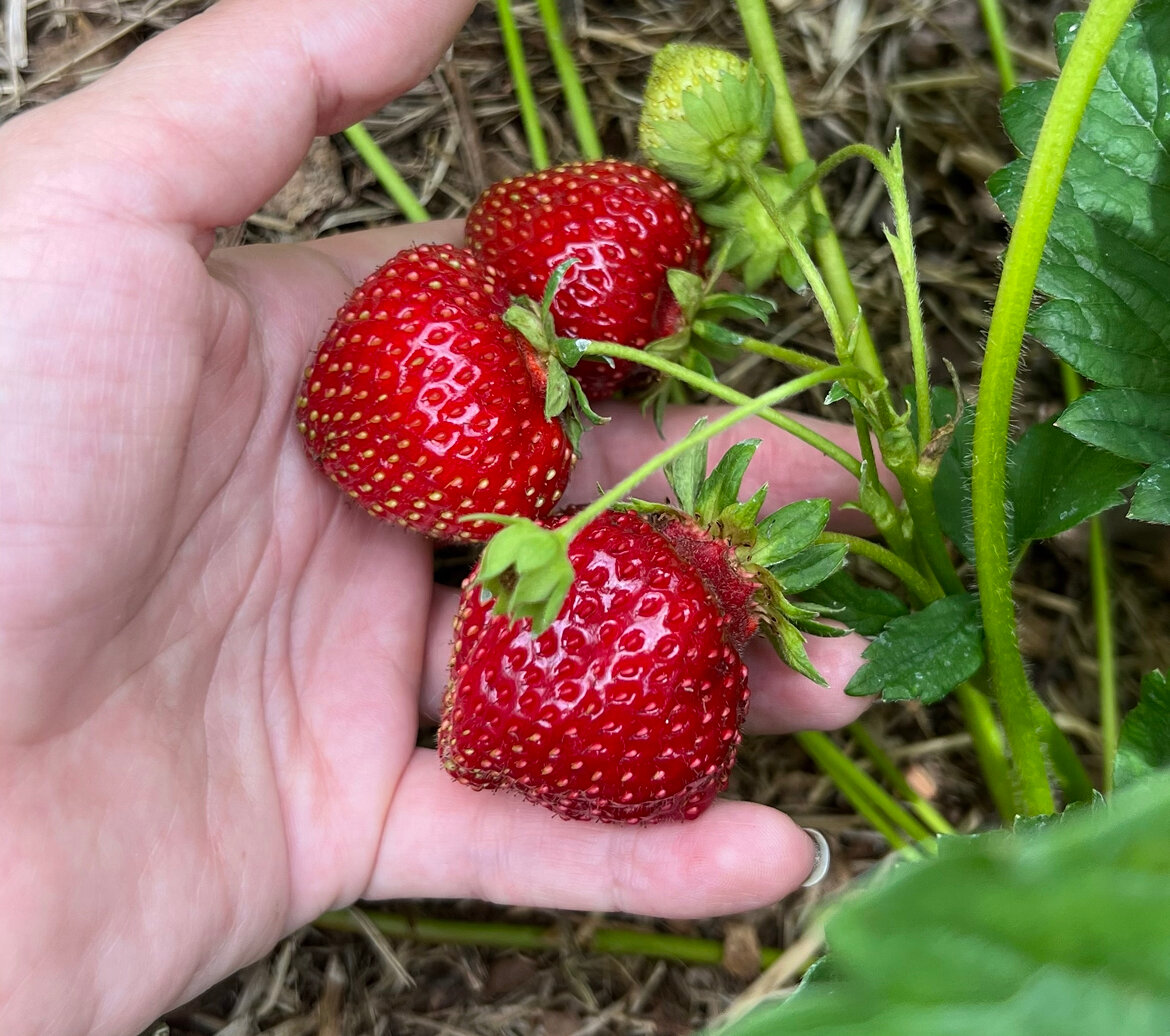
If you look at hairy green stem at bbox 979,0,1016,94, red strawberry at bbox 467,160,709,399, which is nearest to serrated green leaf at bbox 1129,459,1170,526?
Result: red strawberry at bbox 467,160,709,399

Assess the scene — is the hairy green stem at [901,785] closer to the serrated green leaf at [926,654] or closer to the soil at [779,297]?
the soil at [779,297]

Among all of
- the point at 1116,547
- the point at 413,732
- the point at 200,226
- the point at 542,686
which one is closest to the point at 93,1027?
the point at 413,732

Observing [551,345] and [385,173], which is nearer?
[551,345]

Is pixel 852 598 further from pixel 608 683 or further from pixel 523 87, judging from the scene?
pixel 523 87

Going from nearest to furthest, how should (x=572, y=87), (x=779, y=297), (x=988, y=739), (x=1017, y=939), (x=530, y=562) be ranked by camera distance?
(x=1017, y=939) < (x=530, y=562) < (x=988, y=739) < (x=572, y=87) < (x=779, y=297)

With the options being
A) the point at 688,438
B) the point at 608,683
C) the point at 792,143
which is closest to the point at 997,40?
the point at 792,143

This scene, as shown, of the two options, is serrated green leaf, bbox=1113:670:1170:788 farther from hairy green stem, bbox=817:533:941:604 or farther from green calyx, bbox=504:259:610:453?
green calyx, bbox=504:259:610:453
